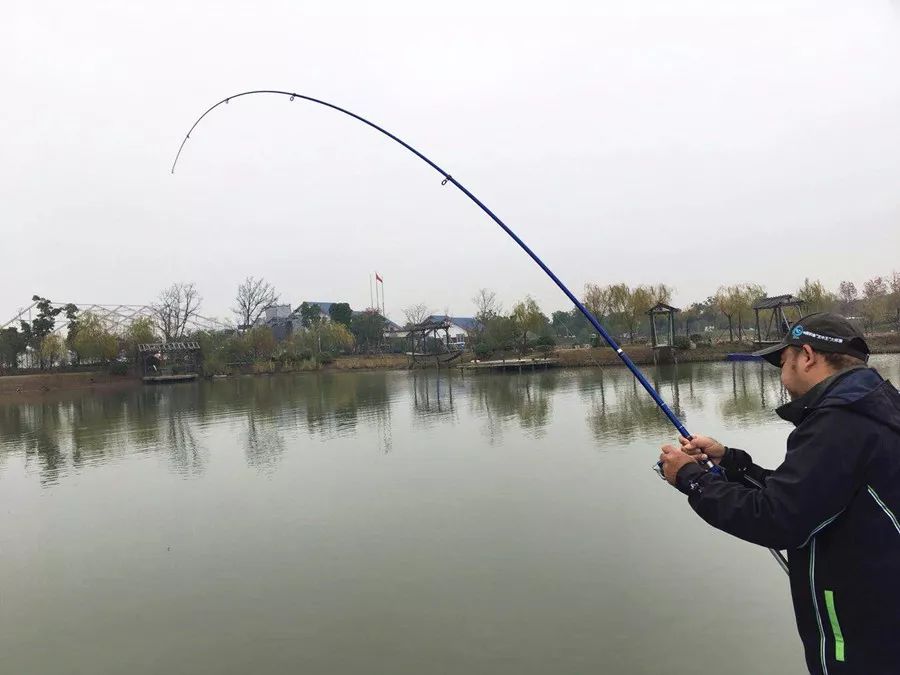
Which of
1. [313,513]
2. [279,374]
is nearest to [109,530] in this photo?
[313,513]

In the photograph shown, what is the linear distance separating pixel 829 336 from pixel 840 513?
536 millimetres

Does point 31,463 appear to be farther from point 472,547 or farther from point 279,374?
point 279,374

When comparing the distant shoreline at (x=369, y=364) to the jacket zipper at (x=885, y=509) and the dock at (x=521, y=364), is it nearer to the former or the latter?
the dock at (x=521, y=364)

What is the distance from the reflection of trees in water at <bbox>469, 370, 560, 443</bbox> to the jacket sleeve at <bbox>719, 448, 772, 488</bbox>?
10.1 metres

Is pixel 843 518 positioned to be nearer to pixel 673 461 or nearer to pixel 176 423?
pixel 673 461

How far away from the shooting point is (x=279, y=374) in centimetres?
4688

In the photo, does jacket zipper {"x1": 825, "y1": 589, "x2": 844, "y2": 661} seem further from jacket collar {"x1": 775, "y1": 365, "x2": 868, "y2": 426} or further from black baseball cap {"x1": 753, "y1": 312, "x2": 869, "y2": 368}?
black baseball cap {"x1": 753, "y1": 312, "x2": 869, "y2": 368}

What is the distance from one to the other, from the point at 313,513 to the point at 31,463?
884 centimetres

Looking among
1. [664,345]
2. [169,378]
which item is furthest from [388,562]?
[169,378]

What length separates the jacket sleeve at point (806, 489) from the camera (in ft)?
4.90

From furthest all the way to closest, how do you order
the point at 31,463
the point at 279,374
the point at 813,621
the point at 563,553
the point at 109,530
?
the point at 279,374 → the point at 31,463 → the point at 109,530 → the point at 563,553 → the point at 813,621

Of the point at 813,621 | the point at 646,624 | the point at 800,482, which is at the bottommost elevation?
the point at 646,624

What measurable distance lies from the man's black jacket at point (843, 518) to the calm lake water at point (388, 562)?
269 cm

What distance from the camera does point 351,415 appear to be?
694 inches
